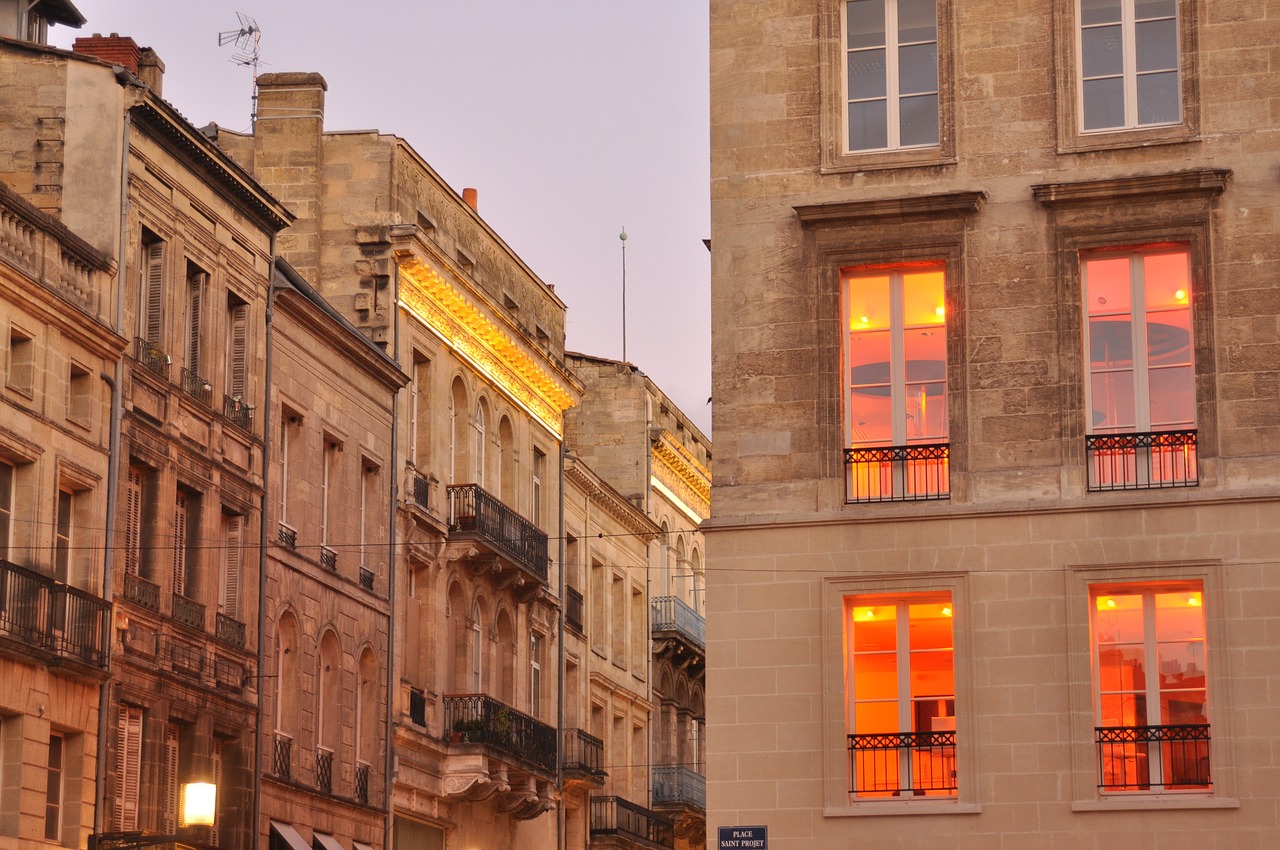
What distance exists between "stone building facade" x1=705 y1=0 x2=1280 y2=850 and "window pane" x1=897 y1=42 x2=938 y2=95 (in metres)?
0.04

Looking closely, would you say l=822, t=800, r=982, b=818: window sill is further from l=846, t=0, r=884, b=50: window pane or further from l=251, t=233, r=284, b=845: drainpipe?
l=251, t=233, r=284, b=845: drainpipe

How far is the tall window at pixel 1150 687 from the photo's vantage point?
87.2 feet

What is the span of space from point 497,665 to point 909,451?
27.8 meters

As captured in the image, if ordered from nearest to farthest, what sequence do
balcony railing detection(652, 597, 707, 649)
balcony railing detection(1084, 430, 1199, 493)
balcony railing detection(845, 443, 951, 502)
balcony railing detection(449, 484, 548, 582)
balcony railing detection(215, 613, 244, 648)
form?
1. balcony railing detection(1084, 430, 1199, 493)
2. balcony railing detection(845, 443, 951, 502)
3. balcony railing detection(215, 613, 244, 648)
4. balcony railing detection(449, 484, 548, 582)
5. balcony railing detection(652, 597, 707, 649)

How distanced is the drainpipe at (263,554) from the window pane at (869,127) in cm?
1551

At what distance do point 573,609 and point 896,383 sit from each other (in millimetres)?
33485

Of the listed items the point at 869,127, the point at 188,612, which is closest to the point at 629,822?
the point at 188,612

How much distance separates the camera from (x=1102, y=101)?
1128 inches

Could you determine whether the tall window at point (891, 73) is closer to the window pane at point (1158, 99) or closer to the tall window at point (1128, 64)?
the tall window at point (1128, 64)

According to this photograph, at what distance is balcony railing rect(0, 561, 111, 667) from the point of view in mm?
32656

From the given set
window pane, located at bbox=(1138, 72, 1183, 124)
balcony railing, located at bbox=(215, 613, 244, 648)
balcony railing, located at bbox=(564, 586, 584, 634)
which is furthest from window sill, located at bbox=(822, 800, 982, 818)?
balcony railing, located at bbox=(564, 586, 584, 634)

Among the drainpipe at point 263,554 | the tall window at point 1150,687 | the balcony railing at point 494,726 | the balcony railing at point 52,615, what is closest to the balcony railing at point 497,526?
the balcony railing at point 494,726

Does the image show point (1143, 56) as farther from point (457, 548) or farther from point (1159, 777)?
point (457, 548)

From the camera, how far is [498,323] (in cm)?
5425
